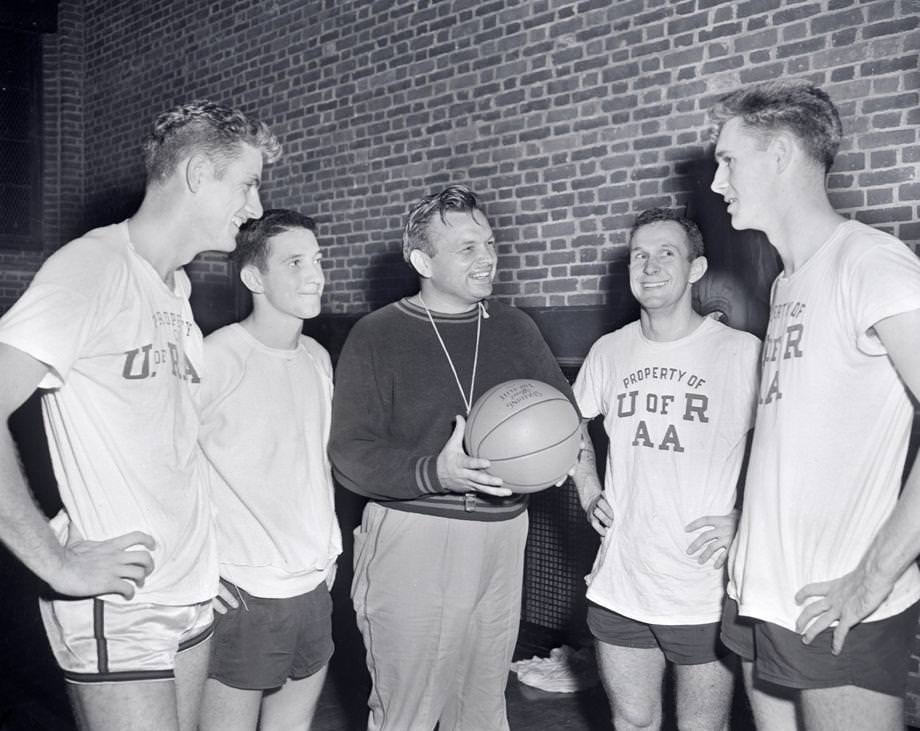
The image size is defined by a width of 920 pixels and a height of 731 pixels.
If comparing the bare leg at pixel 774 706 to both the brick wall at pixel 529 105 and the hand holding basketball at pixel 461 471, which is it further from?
the brick wall at pixel 529 105

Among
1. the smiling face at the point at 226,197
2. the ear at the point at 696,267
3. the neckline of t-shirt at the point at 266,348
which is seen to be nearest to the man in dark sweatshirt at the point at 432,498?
the neckline of t-shirt at the point at 266,348

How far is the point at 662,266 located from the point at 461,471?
1.10 m

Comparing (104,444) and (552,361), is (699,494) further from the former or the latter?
(104,444)

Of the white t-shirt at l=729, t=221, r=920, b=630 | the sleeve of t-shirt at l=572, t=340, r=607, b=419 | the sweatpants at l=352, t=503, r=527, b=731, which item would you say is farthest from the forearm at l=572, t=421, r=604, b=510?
the white t-shirt at l=729, t=221, r=920, b=630

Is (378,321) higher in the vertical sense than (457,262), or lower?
lower

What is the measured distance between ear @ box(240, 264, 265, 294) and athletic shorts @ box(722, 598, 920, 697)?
6.44 ft

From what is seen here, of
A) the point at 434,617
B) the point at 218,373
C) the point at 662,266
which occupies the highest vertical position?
the point at 662,266

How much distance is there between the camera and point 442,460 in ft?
8.48

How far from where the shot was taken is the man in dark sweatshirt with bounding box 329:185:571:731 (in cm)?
276

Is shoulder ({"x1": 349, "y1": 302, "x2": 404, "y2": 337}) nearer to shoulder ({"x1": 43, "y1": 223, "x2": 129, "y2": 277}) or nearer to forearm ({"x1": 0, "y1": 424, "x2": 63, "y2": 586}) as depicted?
shoulder ({"x1": 43, "y1": 223, "x2": 129, "y2": 277})

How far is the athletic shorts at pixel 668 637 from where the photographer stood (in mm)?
2873

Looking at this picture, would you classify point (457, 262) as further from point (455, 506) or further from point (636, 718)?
point (636, 718)

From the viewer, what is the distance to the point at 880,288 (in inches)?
76.7

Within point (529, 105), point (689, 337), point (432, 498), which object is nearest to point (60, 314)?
point (432, 498)
